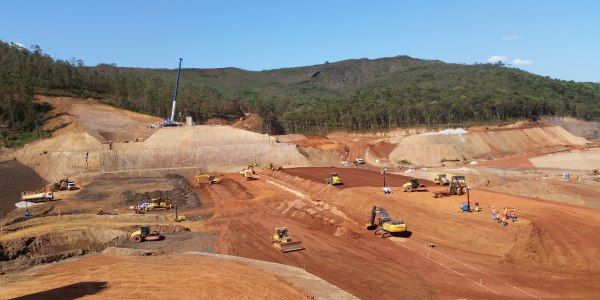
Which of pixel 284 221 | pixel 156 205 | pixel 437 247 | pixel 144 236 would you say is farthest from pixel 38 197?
pixel 437 247

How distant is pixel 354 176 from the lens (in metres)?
53.9

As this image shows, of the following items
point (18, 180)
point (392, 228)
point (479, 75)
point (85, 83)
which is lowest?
point (18, 180)

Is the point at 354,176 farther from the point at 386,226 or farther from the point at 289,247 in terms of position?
the point at 289,247

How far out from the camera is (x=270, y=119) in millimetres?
121250

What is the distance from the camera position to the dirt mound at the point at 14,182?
49.1 meters

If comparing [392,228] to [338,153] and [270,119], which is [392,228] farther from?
[270,119]

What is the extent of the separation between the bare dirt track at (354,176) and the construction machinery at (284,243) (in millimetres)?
17366

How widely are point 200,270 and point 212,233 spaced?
1044 centimetres

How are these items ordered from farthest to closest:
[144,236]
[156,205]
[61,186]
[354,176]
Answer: [61,186] → [354,176] → [156,205] → [144,236]

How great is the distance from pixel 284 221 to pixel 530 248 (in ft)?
57.1

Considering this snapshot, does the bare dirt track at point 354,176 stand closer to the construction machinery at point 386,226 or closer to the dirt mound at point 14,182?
the construction machinery at point 386,226

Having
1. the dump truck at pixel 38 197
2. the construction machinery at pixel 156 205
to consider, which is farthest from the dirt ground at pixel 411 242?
the dump truck at pixel 38 197

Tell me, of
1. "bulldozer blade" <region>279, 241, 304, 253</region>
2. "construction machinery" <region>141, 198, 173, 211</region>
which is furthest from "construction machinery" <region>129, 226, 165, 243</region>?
"construction machinery" <region>141, 198, 173, 211</region>

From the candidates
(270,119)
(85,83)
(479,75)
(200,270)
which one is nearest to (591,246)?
(200,270)
